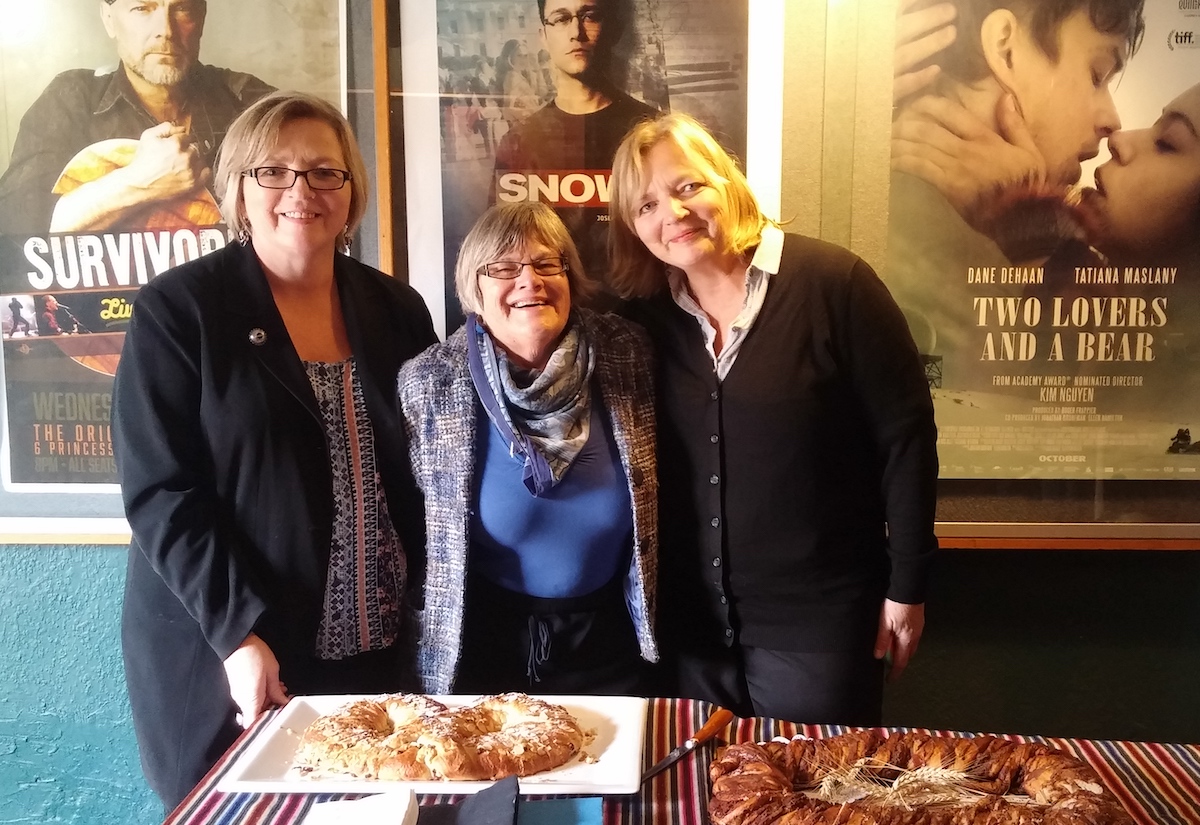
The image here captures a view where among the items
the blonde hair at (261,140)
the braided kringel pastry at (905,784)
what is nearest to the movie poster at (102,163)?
the blonde hair at (261,140)

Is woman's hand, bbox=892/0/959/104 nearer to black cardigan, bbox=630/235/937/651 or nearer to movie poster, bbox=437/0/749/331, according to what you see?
movie poster, bbox=437/0/749/331

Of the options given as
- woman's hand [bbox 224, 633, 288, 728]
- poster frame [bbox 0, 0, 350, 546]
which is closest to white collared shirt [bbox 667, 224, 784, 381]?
woman's hand [bbox 224, 633, 288, 728]

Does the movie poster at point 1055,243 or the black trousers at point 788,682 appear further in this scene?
the movie poster at point 1055,243

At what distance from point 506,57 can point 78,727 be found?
1828 mm

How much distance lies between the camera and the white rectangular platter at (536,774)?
977mm

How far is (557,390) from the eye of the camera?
4.57ft

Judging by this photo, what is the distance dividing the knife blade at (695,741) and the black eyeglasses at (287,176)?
3.40ft

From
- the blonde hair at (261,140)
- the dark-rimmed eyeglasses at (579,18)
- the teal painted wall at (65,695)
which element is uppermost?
the dark-rimmed eyeglasses at (579,18)

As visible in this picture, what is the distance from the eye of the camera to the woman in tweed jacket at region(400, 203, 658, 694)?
1396 millimetres

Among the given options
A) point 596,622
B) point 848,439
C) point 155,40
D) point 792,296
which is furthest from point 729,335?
point 155,40

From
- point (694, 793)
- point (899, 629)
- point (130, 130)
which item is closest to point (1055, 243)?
point (899, 629)

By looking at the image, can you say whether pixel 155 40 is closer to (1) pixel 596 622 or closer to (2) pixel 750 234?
(2) pixel 750 234

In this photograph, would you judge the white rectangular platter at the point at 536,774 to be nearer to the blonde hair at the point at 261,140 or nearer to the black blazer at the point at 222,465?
the black blazer at the point at 222,465

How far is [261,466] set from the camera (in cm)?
136
